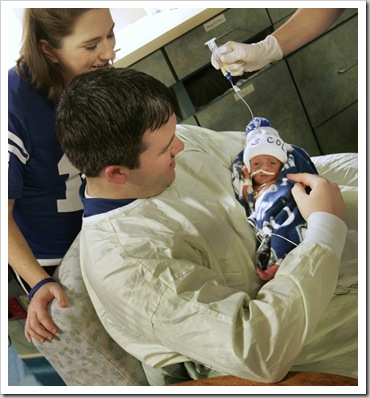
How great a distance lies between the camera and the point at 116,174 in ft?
3.75

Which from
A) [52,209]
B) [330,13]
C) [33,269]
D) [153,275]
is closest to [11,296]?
[33,269]

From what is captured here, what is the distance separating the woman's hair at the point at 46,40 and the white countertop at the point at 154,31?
7.4 inches

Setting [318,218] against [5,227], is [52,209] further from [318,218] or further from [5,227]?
[318,218]

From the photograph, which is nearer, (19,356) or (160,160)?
(160,160)

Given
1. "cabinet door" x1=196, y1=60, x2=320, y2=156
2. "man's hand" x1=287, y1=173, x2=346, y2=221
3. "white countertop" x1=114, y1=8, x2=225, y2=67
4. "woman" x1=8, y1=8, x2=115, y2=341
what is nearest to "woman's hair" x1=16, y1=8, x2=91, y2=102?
"woman" x1=8, y1=8, x2=115, y2=341

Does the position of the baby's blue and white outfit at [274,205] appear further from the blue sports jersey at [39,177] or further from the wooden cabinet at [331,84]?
the blue sports jersey at [39,177]

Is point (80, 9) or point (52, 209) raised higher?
point (80, 9)

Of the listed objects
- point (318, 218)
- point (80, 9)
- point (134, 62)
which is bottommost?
point (318, 218)

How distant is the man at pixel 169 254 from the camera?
1.05 m

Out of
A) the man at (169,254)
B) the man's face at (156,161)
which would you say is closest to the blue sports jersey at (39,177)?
the man at (169,254)

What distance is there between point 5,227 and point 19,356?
1.81ft

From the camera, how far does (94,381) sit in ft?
4.54

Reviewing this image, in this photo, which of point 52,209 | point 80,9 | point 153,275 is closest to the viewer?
point 153,275

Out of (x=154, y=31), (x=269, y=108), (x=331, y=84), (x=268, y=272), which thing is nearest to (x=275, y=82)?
(x=269, y=108)
